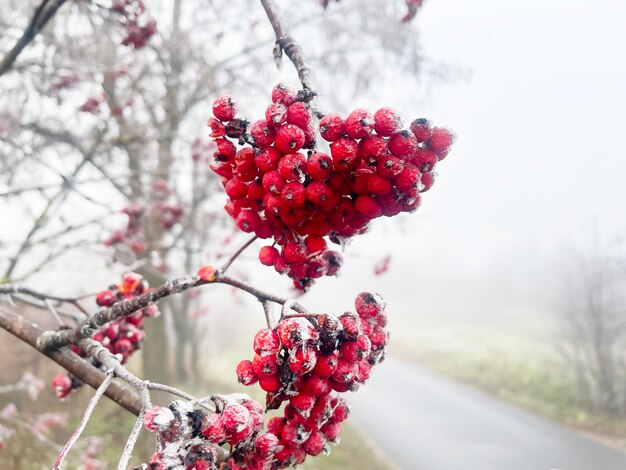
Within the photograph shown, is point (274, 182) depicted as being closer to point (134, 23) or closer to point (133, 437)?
point (133, 437)

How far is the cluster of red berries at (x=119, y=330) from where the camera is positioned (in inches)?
65.4

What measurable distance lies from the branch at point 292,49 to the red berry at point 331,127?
83 mm

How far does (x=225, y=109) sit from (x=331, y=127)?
245mm

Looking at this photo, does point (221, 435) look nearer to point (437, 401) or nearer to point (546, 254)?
point (437, 401)

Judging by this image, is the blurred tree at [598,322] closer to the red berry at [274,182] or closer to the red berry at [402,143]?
the red berry at [402,143]

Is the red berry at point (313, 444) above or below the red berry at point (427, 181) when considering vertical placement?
below

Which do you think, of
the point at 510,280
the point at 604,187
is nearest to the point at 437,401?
the point at 510,280

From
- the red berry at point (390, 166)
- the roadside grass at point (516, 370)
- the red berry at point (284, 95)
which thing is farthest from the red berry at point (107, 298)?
the roadside grass at point (516, 370)

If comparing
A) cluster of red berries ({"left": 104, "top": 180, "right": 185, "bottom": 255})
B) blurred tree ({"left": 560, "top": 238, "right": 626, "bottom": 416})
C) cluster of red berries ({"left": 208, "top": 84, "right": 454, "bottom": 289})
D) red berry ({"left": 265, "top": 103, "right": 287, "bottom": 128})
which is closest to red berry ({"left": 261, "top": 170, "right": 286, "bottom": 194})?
cluster of red berries ({"left": 208, "top": 84, "right": 454, "bottom": 289})

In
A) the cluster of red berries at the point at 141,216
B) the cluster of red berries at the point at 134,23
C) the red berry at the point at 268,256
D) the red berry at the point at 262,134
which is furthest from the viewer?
the cluster of red berries at the point at 141,216

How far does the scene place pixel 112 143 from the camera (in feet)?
13.5

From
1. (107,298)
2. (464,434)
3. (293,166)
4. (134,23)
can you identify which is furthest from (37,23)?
(464,434)

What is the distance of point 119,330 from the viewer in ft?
5.69

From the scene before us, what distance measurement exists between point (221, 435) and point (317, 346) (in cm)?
26
